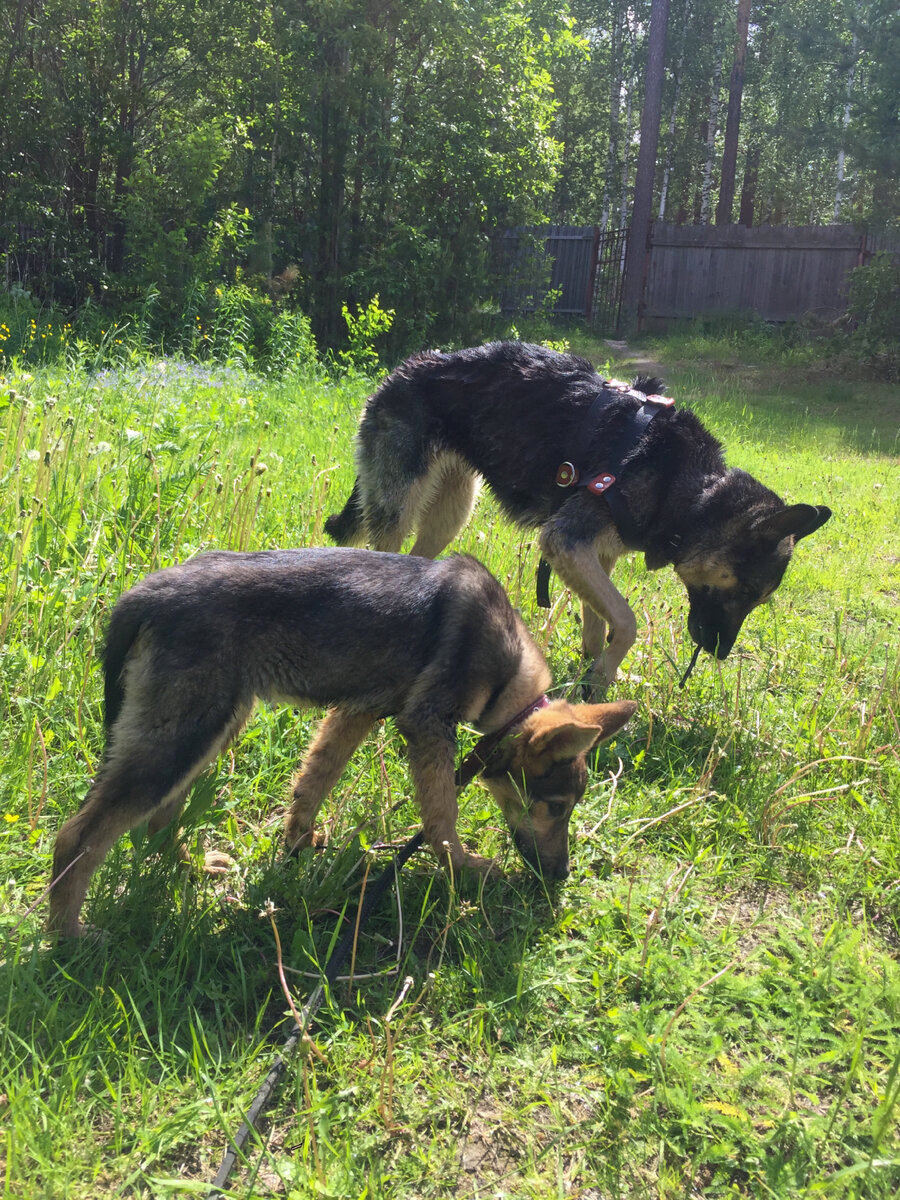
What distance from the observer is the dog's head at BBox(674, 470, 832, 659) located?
4.63 m

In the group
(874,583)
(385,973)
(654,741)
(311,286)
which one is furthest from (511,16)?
(385,973)

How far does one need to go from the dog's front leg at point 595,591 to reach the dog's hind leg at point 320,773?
1672 mm

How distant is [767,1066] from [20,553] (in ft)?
10.7

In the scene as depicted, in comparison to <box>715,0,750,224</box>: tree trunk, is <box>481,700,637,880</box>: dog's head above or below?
below

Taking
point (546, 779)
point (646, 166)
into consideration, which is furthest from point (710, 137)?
point (546, 779)

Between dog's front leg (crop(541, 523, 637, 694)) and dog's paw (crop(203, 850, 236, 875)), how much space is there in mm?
2166

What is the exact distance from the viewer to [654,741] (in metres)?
4.32

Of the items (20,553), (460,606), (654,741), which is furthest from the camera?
(654,741)

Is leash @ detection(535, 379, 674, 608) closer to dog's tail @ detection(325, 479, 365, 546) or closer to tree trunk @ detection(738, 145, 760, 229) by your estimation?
dog's tail @ detection(325, 479, 365, 546)

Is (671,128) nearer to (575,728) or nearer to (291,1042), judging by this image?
(575,728)

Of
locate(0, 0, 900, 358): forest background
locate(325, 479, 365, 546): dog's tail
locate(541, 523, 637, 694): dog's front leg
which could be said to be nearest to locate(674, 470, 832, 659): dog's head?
locate(541, 523, 637, 694): dog's front leg

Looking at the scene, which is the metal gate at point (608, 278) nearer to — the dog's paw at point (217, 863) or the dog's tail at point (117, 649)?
the dog's paw at point (217, 863)

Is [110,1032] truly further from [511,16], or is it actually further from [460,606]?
[511,16]

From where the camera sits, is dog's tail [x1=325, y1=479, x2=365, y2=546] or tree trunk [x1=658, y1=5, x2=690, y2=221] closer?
dog's tail [x1=325, y1=479, x2=365, y2=546]
